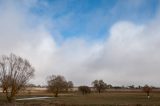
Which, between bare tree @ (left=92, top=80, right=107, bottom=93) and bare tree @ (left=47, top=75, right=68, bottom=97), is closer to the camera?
bare tree @ (left=47, top=75, right=68, bottom=97)

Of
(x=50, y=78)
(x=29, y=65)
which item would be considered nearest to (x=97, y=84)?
(x=50, y=78)

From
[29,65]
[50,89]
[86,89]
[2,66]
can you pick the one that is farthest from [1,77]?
[86,89]

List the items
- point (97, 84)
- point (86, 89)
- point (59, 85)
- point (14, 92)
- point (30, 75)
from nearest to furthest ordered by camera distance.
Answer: point (14, 92) < point (30, 75) < point (59, 85) < point (86, 89) < point (97, 84)

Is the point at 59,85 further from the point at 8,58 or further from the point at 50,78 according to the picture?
the point at 8,58

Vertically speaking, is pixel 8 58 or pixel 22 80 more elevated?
pixel 8 58

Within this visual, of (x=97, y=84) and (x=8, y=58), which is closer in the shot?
(x=8, y=58)

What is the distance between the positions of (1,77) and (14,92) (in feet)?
18.1

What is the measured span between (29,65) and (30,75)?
110 inches

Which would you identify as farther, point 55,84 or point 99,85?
point 99,85

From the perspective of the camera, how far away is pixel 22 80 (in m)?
68.9

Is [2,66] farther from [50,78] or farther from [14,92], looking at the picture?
[50,78]

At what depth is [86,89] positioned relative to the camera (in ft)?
473

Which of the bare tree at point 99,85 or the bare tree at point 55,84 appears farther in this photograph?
the bare tree at point 99,85

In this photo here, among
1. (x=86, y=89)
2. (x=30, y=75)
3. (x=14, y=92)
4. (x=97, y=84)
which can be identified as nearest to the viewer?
(x=14, y=92)
